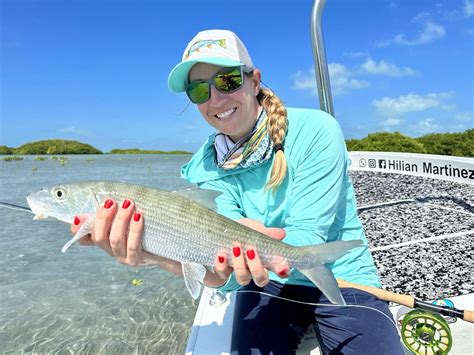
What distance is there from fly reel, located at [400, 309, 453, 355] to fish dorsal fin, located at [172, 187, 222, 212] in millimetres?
1597

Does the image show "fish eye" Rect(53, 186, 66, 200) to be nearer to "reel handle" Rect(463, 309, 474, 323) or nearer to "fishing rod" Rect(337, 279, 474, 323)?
"fishing rod" Rect(337, 279, 474, 323)

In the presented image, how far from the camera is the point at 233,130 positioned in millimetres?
2643

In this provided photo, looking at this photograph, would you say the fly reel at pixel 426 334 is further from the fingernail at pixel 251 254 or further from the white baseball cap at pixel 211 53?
the white baseball cap at pixel 211 53

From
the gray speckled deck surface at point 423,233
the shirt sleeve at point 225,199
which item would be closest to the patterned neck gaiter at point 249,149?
the shirt sleeve at point 225,199

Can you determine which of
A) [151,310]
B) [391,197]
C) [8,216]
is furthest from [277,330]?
[8,216]

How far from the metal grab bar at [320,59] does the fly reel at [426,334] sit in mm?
3071

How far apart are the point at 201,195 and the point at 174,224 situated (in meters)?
0.25

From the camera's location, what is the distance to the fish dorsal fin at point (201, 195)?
2100 millimetres

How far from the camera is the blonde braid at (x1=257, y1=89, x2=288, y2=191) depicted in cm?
249

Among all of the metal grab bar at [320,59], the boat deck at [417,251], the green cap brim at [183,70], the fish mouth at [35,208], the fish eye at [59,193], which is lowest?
the boat deck at [417,251]

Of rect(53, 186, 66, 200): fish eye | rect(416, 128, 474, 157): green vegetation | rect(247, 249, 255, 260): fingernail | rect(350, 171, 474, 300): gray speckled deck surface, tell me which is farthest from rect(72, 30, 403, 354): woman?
rect(416, 128, 474, 157): green vegetation

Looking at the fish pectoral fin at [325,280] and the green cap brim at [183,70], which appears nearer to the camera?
the fish pectoral fin at [325,280]

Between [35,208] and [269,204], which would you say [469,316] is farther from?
[35,208]

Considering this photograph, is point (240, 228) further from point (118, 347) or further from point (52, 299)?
point (52, 299)
